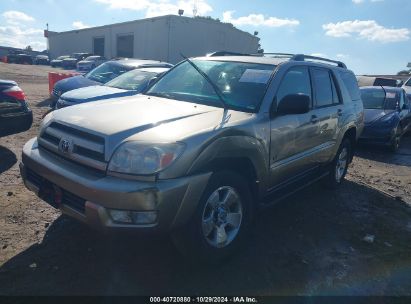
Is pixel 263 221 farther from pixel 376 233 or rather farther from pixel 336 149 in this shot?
pixel 336 149

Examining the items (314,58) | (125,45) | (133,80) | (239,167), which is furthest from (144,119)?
(125,45)

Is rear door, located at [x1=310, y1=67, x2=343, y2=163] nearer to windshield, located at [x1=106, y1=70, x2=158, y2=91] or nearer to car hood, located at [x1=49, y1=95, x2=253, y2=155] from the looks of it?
car hood, located at [x1=49, y1=95, x2=253, y2=155]

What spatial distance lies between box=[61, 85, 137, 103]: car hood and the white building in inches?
843

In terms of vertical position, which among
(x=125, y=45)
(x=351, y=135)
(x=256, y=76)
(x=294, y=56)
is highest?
(x=125, y=45)

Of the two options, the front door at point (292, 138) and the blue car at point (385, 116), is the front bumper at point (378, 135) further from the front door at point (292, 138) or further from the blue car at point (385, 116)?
the front door at point (292, 138)

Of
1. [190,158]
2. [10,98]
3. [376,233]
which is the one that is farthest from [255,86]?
[10,98]

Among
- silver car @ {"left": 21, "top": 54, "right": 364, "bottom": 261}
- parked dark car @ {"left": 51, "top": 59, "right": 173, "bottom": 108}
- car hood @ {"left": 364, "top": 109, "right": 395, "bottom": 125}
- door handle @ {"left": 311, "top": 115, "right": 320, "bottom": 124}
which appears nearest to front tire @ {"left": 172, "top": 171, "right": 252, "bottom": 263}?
silver car @ {"left": 21, "top": 54, "right": 364, "bottom": 261}

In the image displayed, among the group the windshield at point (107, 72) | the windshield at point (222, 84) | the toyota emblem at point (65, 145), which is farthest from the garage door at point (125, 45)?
the toyota emblem at point (65, 145)

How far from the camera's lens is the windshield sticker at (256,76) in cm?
385

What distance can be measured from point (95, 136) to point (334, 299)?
239cm

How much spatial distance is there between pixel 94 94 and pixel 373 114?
23.0ft

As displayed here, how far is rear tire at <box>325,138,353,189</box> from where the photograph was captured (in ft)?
18.6

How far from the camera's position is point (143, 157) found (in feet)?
8.89

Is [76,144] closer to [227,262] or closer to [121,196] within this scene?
[121,196]
